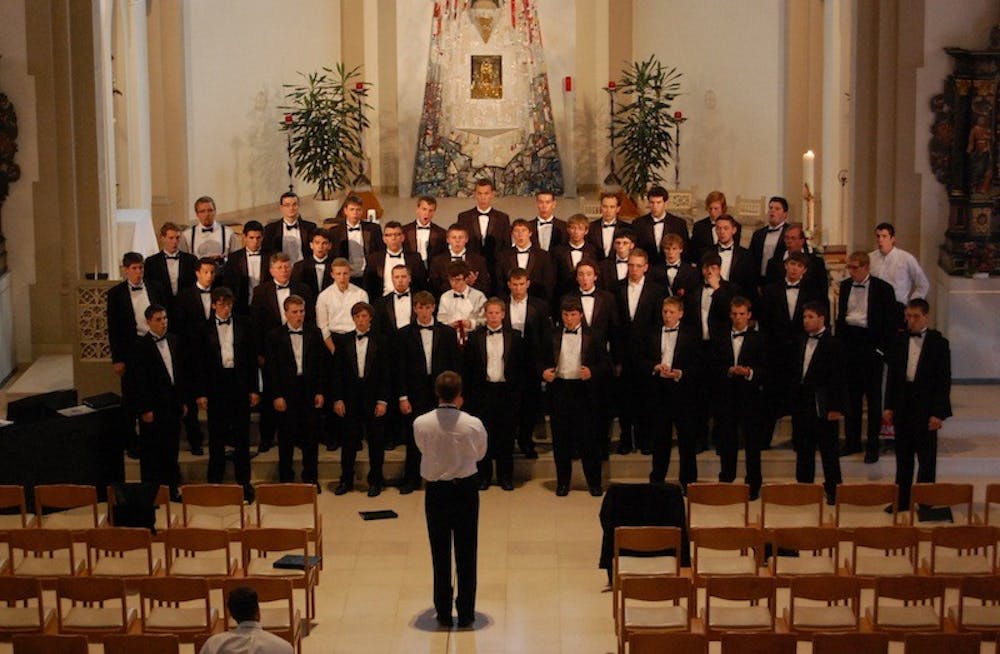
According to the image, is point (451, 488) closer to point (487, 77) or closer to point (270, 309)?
point (270, 309)

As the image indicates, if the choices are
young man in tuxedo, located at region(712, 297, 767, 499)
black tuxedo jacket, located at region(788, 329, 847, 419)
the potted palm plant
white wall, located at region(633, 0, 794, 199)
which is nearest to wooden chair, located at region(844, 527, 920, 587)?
black tuxedo jacket, located at region(788, 329, 847, 419)

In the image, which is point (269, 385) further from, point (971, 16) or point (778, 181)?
point (778, 181)

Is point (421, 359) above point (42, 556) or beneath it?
above

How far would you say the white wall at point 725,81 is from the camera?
21.0m

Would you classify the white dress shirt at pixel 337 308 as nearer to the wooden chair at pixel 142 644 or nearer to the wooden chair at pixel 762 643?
the wooden chair at pixel 142 644

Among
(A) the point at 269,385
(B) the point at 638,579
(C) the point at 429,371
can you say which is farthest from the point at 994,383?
(B) the point at 638,579

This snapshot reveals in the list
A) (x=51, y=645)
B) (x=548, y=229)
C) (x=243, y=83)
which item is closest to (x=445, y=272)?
(x=548, y=229)

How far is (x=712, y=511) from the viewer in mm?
12680

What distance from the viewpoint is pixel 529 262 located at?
13.9 m

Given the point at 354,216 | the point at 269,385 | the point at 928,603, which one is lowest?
the point at 928,603

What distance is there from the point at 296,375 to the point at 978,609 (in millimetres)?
5486

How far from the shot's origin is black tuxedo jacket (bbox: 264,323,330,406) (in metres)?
13.0

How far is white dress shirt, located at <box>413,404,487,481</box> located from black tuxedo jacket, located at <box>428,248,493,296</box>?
142 inches

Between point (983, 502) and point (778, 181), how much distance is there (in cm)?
864
